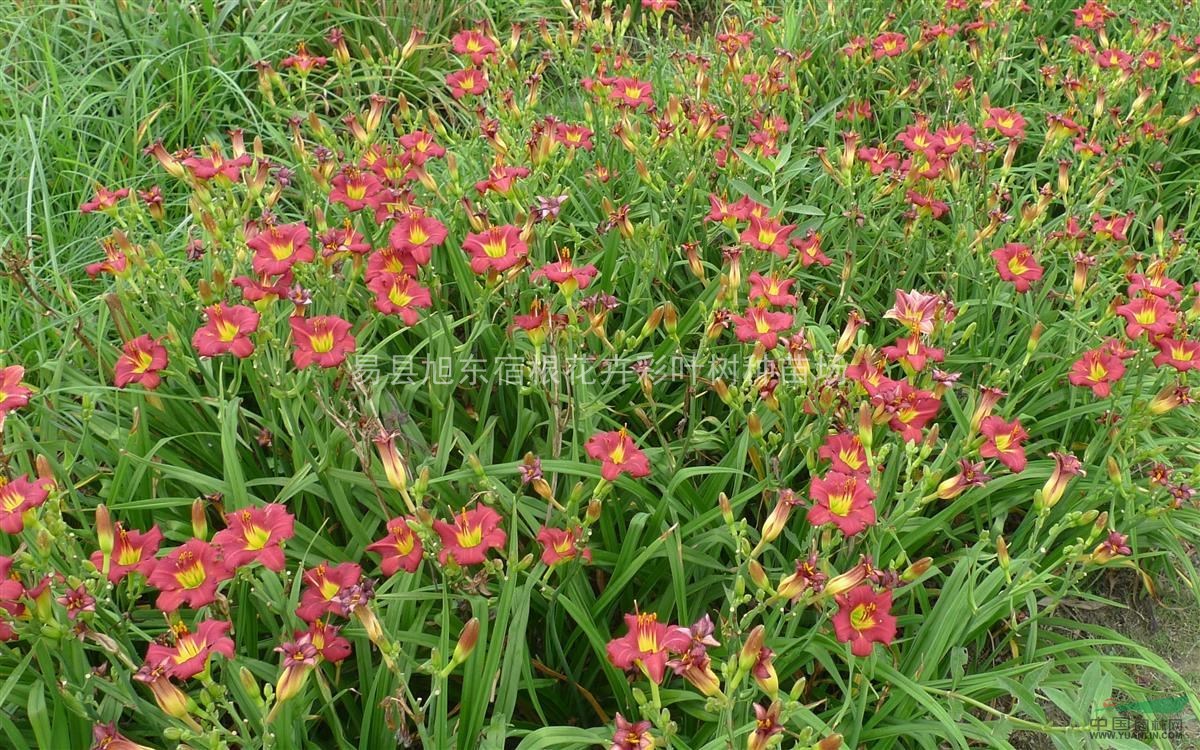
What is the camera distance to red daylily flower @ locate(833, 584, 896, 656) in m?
1.54

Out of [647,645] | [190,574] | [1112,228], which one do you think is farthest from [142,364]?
[1112,228]

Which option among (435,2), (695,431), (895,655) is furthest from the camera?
(435,2)

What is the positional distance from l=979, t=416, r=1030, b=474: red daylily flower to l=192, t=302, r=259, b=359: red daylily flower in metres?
1.46

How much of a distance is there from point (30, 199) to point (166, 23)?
4.92ft

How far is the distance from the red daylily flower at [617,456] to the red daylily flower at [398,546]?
0.37m

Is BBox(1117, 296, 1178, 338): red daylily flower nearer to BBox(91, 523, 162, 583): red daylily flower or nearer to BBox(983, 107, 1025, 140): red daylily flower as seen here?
BBox(983, 107, 1025, 140): red daylily flower

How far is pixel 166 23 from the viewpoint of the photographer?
4.12 metres

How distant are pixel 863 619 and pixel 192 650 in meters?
1.10

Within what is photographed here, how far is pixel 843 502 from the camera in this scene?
1.61 metres

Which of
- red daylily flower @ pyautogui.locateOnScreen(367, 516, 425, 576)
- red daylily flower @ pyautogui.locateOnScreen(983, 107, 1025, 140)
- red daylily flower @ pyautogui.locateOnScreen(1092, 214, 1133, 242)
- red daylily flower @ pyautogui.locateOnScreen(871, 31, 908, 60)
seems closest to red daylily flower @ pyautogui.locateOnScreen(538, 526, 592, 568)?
red daylily flower @ pyautogui.locateOnScreen(367, 516, 425, 576)

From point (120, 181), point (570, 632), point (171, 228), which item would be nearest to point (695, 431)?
point (570, 632)

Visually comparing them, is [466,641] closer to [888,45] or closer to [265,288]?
[265,288]

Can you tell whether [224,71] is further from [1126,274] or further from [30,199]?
[1126,274]

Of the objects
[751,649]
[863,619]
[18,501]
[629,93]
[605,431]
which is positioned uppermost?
[629,93]
